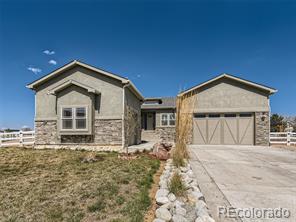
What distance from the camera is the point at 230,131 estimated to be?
582 inches

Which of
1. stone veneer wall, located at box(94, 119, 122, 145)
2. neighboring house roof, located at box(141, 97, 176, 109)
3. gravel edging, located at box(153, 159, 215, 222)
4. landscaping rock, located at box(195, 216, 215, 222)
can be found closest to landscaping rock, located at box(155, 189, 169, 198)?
gravel edging, located at box(153, 159, 215, 222)

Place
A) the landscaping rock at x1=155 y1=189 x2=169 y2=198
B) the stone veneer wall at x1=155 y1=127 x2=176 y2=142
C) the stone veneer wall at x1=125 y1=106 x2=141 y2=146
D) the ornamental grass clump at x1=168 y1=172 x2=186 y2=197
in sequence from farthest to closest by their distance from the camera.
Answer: the stone veneer wall at x1=155 y1=127 x2=176 y2=142
the stone veneer wall at x1=125 y1=106 x2=141 y2=146
the ornamental grass clump at x1=168 y1=172 x2=186 y2=197
the landscaping rock at x1=155 y1=189 x2=169 y2=198

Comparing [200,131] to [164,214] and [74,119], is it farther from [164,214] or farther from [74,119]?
[164,214]

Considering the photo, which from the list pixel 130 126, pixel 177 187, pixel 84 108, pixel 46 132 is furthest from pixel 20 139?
pixel 177 187

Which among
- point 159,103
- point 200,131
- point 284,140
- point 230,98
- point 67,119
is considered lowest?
point 284,140

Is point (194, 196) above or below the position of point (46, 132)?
below

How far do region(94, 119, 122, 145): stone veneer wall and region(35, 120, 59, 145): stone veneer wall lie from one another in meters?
2.82

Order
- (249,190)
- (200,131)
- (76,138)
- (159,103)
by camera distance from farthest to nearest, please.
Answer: (159,103)
(200,131)
(76,138)
(249,190)

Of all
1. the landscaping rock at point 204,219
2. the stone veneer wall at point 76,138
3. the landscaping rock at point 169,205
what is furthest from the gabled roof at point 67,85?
the landscaping rock at point 204,219

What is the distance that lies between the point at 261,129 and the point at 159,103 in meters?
9.49

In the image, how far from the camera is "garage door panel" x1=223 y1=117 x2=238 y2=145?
48.3 feet

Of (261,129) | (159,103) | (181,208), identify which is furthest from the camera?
(159,103)

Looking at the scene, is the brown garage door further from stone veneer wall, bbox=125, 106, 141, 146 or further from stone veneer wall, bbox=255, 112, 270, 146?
stone veneer wall, bbox=125, 106, 141, 146

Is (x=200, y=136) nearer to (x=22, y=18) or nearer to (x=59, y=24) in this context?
(x=59, y=24)
